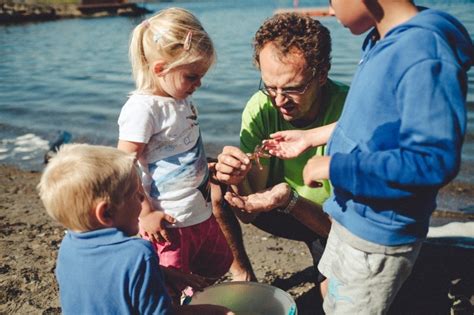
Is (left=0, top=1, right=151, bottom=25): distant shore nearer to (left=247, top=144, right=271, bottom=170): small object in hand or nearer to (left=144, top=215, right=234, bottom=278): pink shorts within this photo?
(left=247, top=144, right=271, bottom=170): small object in hand

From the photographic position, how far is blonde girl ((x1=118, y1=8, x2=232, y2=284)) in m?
2.48

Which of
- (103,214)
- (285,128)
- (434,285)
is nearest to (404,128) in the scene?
(103,214)

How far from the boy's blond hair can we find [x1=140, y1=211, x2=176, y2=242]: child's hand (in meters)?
0.68

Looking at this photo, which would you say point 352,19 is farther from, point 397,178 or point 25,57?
point 25,57

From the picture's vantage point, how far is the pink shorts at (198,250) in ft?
8.85

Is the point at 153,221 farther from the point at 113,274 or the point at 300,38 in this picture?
the point at 300,38

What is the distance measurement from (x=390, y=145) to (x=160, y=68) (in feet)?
4.08

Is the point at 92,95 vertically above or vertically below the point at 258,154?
below

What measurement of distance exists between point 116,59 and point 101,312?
14.5 metres

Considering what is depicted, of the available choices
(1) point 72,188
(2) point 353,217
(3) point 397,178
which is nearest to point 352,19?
(3) point 397,178

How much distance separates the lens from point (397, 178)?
1720 millimetres

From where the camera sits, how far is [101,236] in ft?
6.09

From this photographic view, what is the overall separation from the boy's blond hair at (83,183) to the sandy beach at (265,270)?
152 cm

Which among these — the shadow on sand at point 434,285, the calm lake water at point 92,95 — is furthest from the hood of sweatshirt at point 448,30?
the calm lake water at point 92,95
